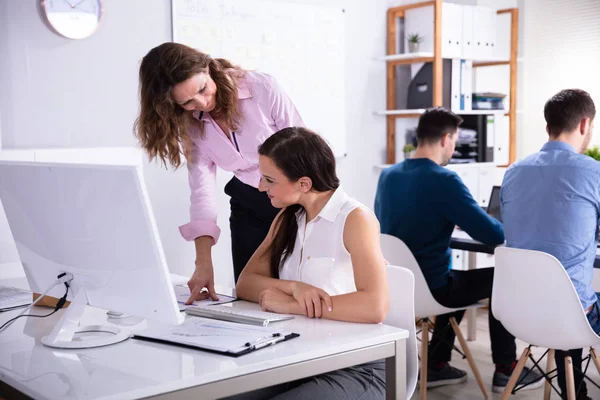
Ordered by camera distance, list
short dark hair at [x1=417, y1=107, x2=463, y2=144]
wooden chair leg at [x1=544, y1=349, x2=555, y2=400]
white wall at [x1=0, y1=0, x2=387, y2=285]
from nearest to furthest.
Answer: wooden chair leg at [x1=544, y1=349, x2=555, y2=400], short dark hair at [x1=417, y1=107, x2=463, y2=144], white wall at [x1=0, y1=0, x2=387, y2=285]

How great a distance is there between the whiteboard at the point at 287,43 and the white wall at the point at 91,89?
0.46 feet

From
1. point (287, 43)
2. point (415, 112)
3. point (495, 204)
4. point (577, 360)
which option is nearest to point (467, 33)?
point (415, 112)

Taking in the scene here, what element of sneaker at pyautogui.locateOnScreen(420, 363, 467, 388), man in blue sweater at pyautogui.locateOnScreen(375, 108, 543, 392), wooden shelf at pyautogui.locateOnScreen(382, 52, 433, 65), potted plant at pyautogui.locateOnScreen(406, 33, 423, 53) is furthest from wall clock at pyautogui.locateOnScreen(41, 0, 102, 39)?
sneaker at pyautogui.locateOnScreen(420, 363, 467, 388)

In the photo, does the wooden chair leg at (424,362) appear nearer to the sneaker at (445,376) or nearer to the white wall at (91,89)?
the sneaker at (445,376)

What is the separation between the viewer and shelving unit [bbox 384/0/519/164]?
4570 millimetres

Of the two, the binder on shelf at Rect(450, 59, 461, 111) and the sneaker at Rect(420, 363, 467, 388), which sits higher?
the binder on shelf at Rect(450, 59, 461, 111)

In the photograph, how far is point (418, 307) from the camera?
9.72ft

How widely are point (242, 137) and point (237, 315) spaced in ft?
2.66

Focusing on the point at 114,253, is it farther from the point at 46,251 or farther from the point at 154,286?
the point at 46,251

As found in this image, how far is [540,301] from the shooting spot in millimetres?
2381

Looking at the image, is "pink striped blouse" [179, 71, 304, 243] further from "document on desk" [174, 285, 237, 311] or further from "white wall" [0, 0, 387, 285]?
"white wall" [0, 0, 387, 285]

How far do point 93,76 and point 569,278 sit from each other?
7.93 feet

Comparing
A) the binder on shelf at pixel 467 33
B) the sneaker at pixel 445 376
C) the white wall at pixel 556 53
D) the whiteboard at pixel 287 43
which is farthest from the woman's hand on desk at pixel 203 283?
the white wall at pixel 556 53

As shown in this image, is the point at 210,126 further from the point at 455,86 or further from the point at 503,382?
the point at 455,86
